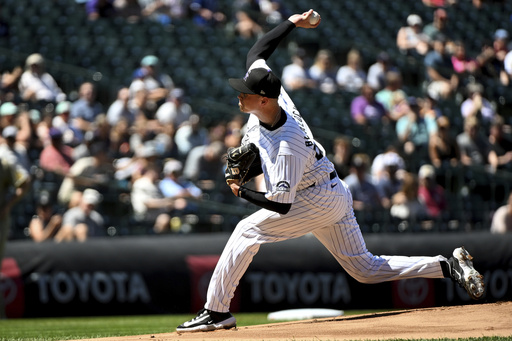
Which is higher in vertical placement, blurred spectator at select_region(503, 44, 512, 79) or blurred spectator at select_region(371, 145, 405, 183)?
blurred spectator at select_region(503, 44, 512, 79)

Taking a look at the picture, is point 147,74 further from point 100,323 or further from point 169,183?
point 100,323

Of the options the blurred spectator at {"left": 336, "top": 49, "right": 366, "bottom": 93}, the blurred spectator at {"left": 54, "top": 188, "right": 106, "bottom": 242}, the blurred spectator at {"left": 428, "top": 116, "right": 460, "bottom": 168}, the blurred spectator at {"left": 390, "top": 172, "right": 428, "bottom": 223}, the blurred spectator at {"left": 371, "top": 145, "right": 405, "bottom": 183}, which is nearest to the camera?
the blurred spectator at {"left": 54, "top": 188, "right": 106, "bottom": 242}

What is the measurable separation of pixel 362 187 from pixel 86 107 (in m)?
4.18

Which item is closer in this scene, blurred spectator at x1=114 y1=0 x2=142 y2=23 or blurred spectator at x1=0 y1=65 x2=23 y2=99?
blurred spectator at x1=0 y1=65 x2=23 y2=99

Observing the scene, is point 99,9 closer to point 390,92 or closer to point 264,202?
point 390,92

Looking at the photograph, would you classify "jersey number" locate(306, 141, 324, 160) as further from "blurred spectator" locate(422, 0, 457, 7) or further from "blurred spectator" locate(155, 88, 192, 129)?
"blurred spectator" locate(422, 0, 457, 7)

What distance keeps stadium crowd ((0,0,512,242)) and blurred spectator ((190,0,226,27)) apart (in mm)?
20

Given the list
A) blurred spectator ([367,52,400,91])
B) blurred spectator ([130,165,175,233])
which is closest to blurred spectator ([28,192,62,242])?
blurred spectator ([130,165,175,233])

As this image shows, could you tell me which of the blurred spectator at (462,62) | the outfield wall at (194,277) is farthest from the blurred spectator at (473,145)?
the outfield wall at (194,277)

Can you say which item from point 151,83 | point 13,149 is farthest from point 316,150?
point 151,83

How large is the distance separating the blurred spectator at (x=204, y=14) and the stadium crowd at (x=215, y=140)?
0.07 ft

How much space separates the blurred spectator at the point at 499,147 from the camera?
44.1 ft

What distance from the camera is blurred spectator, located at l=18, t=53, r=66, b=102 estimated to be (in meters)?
13.0

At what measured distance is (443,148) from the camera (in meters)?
13.0
